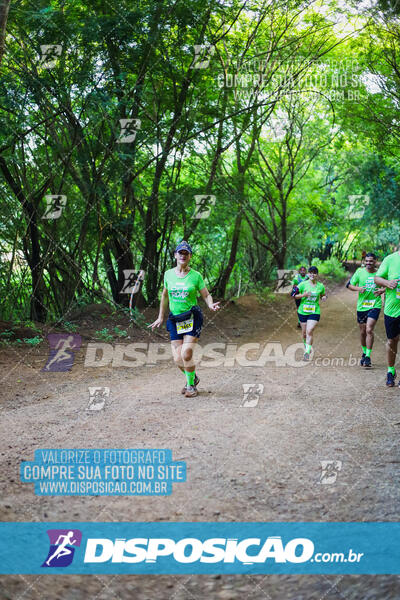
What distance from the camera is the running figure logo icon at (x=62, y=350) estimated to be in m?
10.7

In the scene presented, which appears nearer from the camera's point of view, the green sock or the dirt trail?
the dirt trail

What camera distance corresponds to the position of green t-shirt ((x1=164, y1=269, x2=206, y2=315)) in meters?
7.92

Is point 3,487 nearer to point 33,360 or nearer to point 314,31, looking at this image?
point 33,360

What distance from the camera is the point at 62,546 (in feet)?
11.5

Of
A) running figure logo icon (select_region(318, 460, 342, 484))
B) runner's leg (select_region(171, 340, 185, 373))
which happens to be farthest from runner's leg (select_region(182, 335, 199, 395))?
running figure logo icon (select_region(318, 460, 342, 484))

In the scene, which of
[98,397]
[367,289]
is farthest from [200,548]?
[367,289]

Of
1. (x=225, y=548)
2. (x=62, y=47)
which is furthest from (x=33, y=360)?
(x=225, y=548)

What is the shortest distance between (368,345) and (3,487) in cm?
763

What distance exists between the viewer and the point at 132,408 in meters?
7.45

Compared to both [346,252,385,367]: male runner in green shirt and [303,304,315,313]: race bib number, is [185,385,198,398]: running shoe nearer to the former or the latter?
[346,252,385,367]: male runner in green shirt

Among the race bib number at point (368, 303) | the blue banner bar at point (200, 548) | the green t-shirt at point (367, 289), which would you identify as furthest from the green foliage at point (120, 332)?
the blue banner bar at point (200, 548)

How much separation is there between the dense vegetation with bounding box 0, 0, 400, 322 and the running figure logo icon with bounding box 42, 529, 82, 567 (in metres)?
9.64

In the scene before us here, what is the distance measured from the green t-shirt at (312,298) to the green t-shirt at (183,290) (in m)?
4.08

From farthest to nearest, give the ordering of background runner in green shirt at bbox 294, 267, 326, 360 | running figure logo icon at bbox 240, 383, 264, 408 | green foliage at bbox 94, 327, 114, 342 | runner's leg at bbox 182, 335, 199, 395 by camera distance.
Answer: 1. green foliage at bbox 94, 327, 114, 342
2. background runner in green shirt at bbox 294, 267, 326, 360
3. runner's leg at bbox 182, 335, 199, 395
4. running figure logo icon at bbox 240, 383, 264, 408
